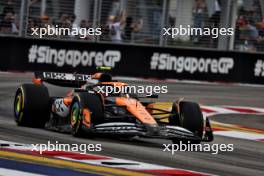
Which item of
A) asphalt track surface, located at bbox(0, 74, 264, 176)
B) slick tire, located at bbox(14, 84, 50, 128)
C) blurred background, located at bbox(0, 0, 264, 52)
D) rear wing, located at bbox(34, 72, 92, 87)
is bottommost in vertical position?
asphalt track surface, located at bbox(0, 74, 264, 176)

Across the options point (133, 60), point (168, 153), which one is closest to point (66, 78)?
point (168, 153)

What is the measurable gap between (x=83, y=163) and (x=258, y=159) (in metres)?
2.96

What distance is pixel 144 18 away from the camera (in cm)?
2388

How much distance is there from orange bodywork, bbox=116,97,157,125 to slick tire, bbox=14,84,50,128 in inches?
55.5

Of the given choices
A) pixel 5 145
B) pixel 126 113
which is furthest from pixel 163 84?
pixel 5 145

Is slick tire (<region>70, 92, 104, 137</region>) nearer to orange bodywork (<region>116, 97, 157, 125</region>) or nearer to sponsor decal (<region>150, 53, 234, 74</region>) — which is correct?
orange bodywork (<region>116, 97, 157, 125</region>)

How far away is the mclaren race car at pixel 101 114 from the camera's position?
37.2 feet

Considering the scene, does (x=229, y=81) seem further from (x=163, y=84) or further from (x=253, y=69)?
(x=163, y=84)

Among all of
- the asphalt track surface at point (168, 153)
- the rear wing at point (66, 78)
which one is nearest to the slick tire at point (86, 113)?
the asphalt track surface at point (168, 153)

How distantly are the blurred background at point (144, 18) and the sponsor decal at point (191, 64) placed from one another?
368mm

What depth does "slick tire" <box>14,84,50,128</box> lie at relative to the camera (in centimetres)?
1267

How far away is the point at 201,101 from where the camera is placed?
19.3 m

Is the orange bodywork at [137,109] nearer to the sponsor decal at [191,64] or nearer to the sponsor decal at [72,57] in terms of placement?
the sponsor decal at [72,57]

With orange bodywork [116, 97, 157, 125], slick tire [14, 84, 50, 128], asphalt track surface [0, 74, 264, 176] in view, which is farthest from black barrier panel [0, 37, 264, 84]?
orange bodywork [116, 97, 157, 125]
